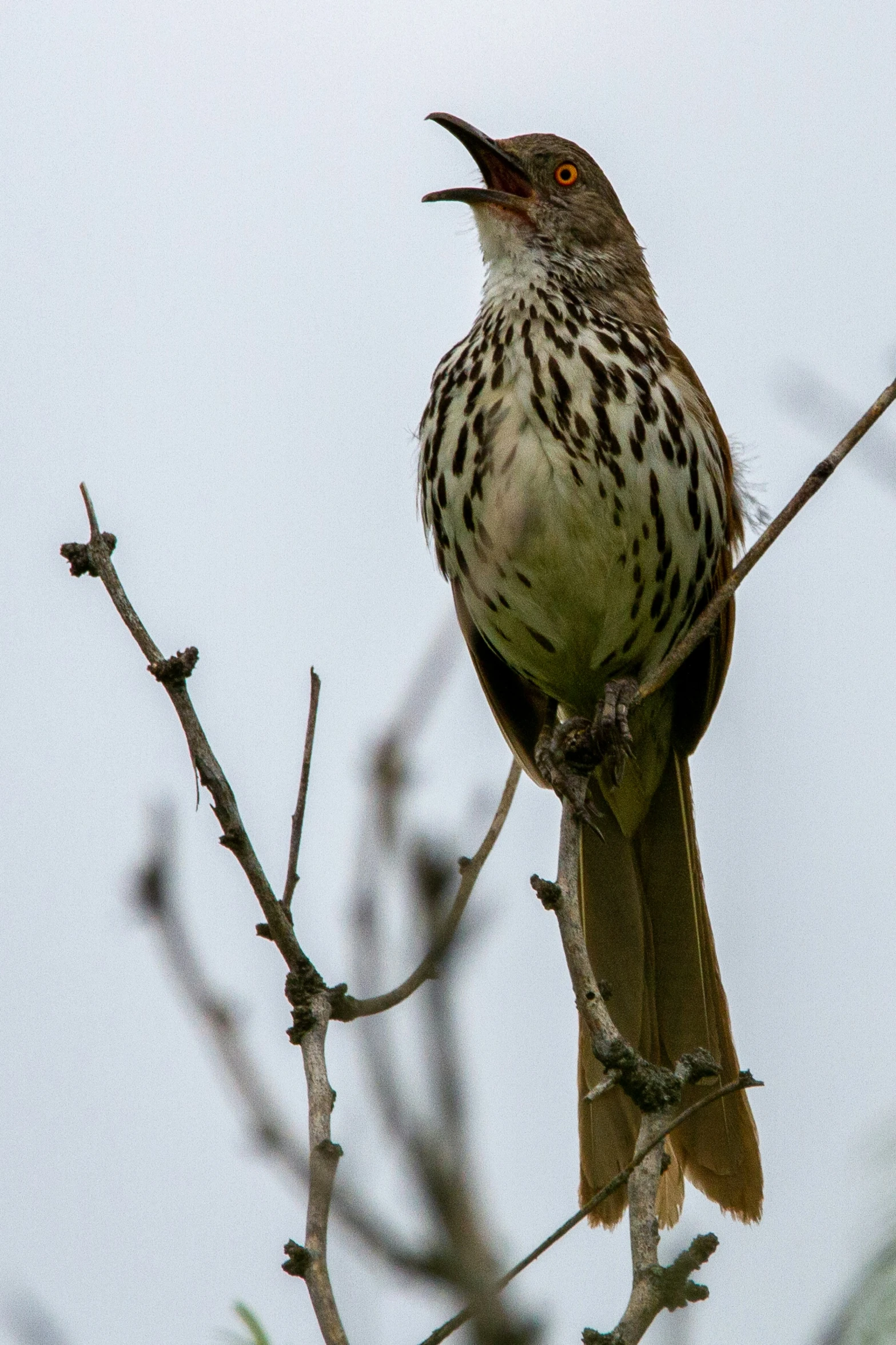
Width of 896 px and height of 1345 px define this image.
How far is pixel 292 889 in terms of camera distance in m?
2.50

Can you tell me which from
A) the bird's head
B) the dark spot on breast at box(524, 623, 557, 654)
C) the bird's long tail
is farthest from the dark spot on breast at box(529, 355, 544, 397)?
the bird's long tail

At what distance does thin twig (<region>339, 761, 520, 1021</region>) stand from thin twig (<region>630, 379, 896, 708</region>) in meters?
0.36

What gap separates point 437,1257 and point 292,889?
5.22 ft

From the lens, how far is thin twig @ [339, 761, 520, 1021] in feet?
3.42

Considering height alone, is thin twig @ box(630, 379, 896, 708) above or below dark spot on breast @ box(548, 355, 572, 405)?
below

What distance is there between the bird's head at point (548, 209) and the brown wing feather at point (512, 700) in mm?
1090

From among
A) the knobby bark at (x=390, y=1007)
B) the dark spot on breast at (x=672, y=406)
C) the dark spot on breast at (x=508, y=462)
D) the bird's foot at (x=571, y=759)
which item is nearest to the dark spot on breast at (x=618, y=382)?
the dark spot on breast at (x=672, y=406)

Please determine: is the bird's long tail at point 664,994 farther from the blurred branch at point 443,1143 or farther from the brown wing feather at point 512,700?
the blurred branch at point 443,1143

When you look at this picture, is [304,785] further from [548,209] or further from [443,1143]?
[548,209]

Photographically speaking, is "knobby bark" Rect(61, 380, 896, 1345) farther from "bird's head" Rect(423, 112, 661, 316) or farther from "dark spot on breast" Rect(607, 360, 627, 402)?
"bird's head" Rect(423, 112, 661, 316)

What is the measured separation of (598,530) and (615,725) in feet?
1.71

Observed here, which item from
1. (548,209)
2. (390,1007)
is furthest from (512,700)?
(390,1007)

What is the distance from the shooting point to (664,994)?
421cm

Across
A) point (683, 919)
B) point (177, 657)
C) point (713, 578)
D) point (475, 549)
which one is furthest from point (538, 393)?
point (177, 657)
